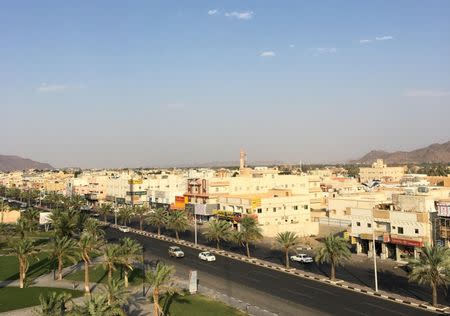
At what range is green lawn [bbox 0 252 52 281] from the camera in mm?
67537

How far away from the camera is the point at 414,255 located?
2798 inches

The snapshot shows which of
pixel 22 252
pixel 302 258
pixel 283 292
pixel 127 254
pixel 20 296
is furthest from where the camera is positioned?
pixel 302 258

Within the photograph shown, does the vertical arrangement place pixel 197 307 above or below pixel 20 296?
below

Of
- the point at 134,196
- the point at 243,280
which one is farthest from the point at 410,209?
the point at 134,196

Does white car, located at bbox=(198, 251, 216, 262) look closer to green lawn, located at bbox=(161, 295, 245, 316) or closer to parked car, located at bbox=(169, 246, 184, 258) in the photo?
parked car, located at bbox=(169, 246, 184, 258)

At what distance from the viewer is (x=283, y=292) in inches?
2205

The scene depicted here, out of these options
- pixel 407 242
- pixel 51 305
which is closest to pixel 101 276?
pixel 51 305

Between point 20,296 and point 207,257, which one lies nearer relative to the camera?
point 20,296

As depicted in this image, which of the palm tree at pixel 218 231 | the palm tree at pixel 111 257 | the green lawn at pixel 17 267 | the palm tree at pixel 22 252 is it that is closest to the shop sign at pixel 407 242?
the palm tree at pixel 218 231

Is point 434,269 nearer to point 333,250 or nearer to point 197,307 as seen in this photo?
point 333,250

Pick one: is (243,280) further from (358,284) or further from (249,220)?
(249,220)

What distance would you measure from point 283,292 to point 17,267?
4598cm

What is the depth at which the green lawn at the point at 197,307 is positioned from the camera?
1866 inches

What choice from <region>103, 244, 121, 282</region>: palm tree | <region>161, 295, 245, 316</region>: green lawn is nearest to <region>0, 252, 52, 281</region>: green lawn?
<region>103, 244, 121, 282</region>: palm tree
